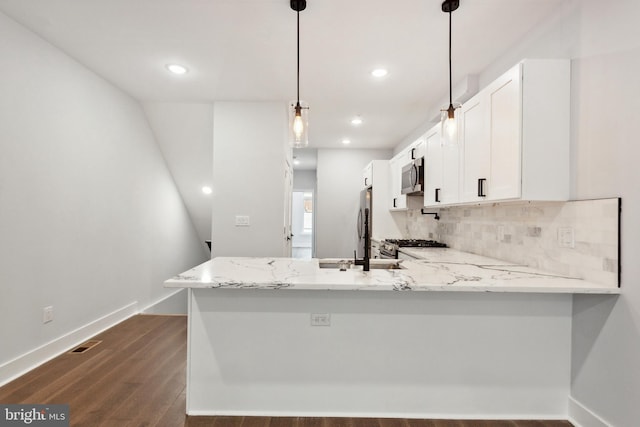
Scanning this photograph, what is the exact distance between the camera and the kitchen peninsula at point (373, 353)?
75.0 inches

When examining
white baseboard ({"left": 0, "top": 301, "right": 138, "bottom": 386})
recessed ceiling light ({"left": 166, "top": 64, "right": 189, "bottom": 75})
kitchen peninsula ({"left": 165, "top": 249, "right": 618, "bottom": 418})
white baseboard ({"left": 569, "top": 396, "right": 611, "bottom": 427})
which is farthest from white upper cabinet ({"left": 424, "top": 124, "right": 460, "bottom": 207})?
white baseboard ({"left": 0, "top": 301, "right": 138, "bottom": 386})

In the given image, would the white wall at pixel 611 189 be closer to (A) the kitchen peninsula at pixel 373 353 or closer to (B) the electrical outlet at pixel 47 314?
(A) the kitchen peninsula at pixel 373 353

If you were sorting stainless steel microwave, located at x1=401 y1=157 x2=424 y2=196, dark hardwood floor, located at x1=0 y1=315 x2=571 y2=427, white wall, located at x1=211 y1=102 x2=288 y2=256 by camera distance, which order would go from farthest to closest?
1. white wall, located at x1=211 y1=102 x2=288 y2=256
2. stainless steel microwave, located at x1=401 y1=157 x2=424 y2=196
3. dark hardwood floor, located at x1=0 y1=315 x2=571 y2=427

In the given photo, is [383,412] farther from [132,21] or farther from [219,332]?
[132,21]

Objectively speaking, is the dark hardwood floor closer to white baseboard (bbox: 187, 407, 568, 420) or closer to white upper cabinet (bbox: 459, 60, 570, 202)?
white baseboard (bbox: 187, 407, 568, 420)

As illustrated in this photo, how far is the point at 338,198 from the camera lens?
21.0 feet

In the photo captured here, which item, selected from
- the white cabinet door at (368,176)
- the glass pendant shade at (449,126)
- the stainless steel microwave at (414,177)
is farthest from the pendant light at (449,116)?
the white cabinet door at (368,176)

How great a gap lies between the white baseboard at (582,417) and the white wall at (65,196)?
3.68 meters

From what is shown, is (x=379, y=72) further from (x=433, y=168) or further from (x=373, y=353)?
(x=373, y=353)

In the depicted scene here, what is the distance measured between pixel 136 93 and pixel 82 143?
0.99 metres

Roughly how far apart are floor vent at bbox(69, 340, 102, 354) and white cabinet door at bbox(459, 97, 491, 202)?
3.51 meters

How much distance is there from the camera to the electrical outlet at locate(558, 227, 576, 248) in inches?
74.0

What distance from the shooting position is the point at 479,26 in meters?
2.30

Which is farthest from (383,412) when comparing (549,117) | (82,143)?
(82,143)
